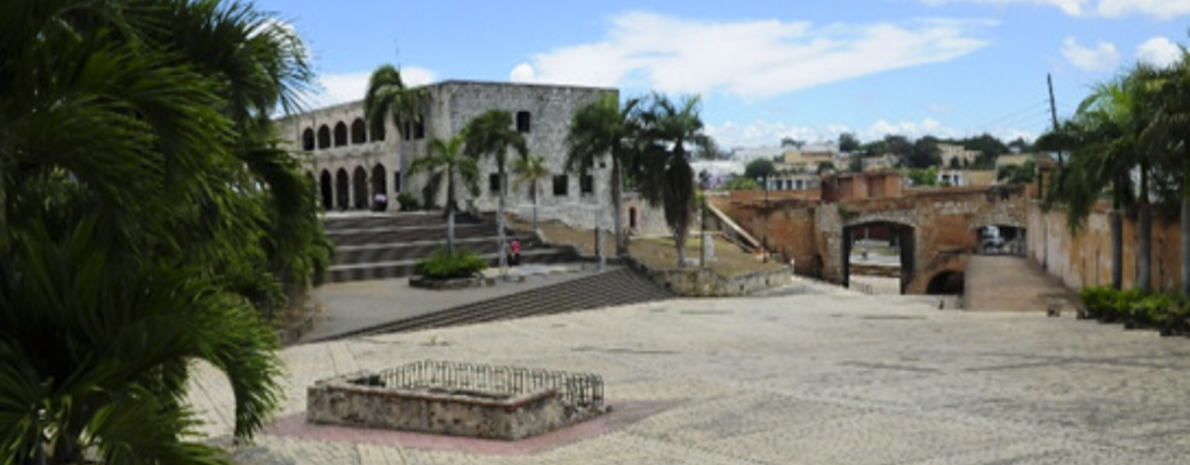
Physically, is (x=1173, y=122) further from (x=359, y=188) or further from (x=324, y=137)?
(x=324, y=137)

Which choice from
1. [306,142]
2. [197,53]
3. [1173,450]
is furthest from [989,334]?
[306,142]

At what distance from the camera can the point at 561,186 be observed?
5012 cm

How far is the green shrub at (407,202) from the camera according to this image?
45438 mm

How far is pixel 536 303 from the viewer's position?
27.3m

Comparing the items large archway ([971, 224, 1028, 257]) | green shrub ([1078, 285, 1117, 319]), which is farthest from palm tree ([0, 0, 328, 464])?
large archway ([971, 224, 1028, 257])

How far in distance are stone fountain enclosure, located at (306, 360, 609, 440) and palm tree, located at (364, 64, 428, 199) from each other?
2894 centimetres

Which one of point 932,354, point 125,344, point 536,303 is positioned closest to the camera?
point 125,344

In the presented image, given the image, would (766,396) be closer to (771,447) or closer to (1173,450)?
(771,447)

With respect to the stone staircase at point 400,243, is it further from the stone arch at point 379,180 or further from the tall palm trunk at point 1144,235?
the tall palm trunk at point 1144,235

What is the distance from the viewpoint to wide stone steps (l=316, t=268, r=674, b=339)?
23134mm

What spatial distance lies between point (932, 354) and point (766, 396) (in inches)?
210

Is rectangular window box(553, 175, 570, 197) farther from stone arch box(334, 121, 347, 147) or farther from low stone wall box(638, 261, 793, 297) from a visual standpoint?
low stone wall box(638, 261, 793, 297)

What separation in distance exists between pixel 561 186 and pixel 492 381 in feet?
116

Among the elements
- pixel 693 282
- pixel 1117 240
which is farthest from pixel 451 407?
pixel 693 282
